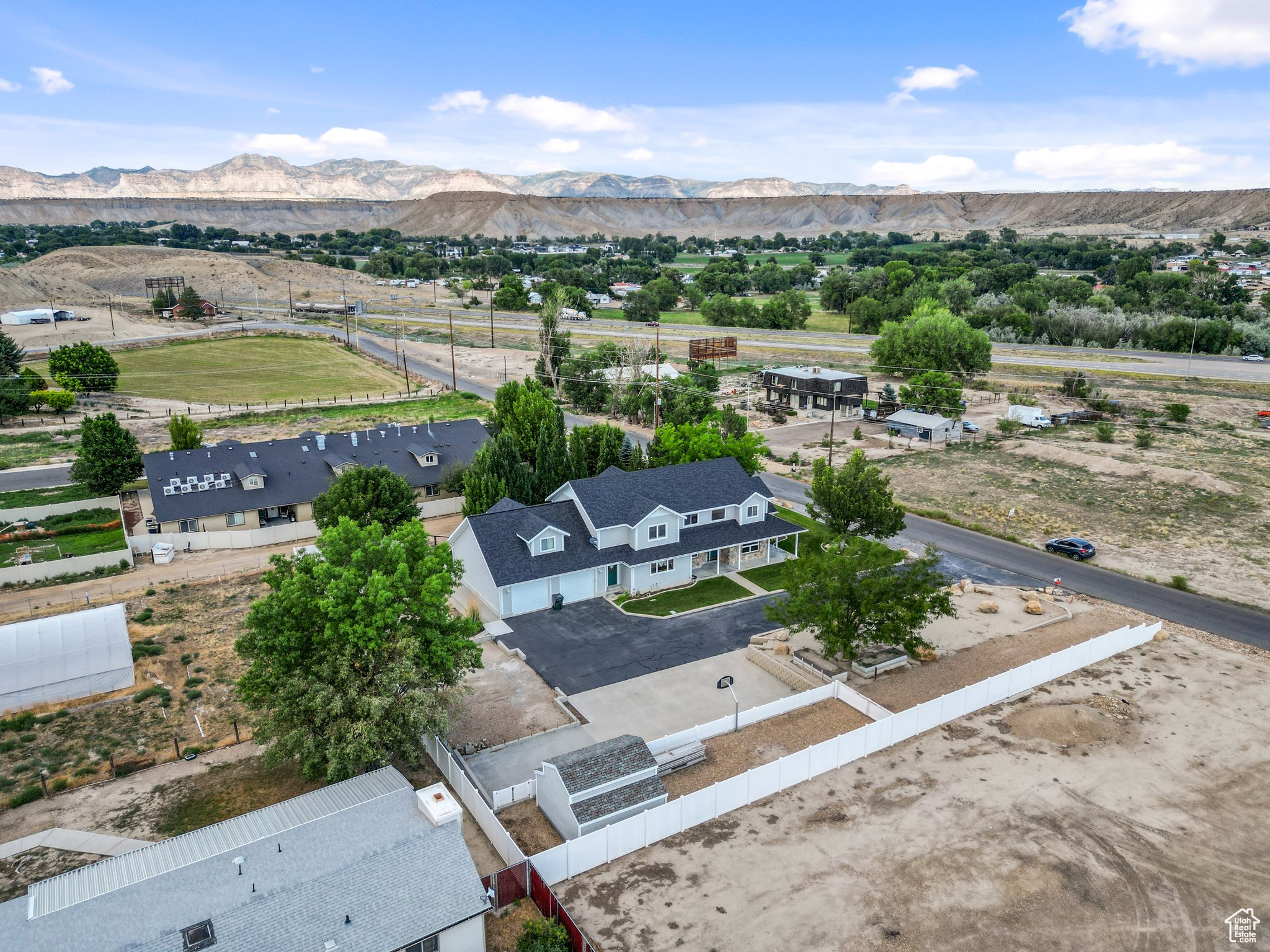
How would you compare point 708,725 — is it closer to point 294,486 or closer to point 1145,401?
point 294,486

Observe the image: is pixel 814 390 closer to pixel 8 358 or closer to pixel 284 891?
Result: pixel 284 891

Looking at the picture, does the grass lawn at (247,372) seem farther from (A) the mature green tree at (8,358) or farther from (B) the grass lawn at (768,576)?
(B) the grass lawn at (768,576)

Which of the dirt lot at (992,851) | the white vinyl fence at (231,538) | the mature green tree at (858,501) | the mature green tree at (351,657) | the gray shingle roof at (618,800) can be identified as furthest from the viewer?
the white vinyl fence at (231,538)

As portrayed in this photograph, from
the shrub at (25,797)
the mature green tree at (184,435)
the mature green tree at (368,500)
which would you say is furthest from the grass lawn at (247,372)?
the shrub at (25,797)

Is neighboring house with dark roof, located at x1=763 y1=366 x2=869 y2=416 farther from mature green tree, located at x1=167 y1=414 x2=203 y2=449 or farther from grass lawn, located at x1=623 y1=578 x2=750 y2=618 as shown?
mature green tree, located at x1=167 y1=414 x2=203 y2=449

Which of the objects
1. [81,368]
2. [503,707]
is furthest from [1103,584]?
[81,368]

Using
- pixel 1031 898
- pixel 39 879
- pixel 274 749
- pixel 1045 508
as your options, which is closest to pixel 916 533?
pixel 1045 508
